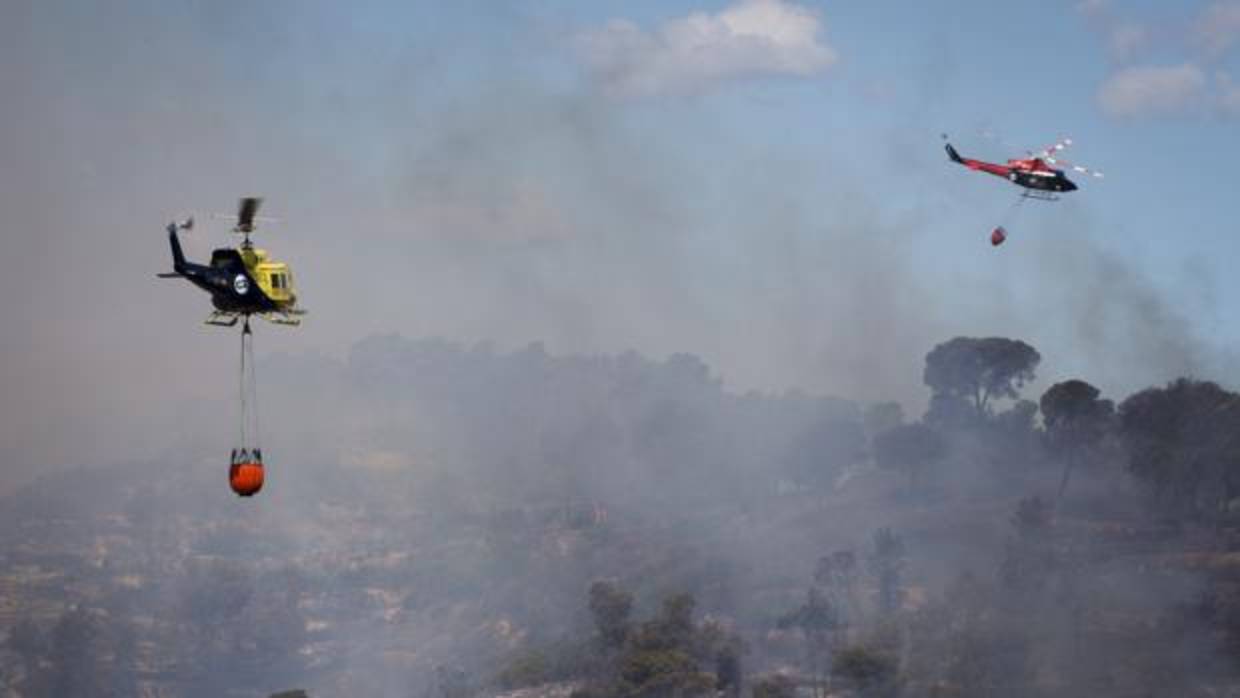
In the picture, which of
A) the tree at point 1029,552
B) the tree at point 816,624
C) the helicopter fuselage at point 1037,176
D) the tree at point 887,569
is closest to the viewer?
the helicopter fuselage at point 1037,176

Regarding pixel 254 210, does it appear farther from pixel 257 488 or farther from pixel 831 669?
pixel 831 669

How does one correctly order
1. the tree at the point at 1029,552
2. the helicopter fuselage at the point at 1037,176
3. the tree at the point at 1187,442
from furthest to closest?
the tree at the point at 1187,442 < the tree at the point at 1029,552 < the helicopter fuselage at the point at 1037,176

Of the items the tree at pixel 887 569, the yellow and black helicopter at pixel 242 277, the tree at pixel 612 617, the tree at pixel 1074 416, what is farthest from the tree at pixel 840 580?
the yellow and black helicopter at pixel 242 277

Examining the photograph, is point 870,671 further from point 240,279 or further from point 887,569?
point 240,279

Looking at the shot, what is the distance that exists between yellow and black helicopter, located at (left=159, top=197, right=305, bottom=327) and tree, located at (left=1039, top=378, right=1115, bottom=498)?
12711 centimetres

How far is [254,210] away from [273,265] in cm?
311

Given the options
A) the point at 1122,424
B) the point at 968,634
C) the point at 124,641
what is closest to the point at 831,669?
the point at 968,634

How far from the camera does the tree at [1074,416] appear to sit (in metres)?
176

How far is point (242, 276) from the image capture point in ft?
228

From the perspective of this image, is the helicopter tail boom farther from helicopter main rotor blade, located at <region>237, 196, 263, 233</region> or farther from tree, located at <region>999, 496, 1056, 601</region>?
tree, located at <region>999, 496, 1056, 601</region>

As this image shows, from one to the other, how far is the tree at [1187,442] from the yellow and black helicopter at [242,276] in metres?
124

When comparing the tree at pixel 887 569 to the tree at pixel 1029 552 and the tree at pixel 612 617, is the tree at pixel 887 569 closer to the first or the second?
the tree at pixel 1029 552

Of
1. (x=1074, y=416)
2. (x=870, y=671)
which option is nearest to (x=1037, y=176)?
(x=870, y=671)

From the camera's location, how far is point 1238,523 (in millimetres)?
159375
